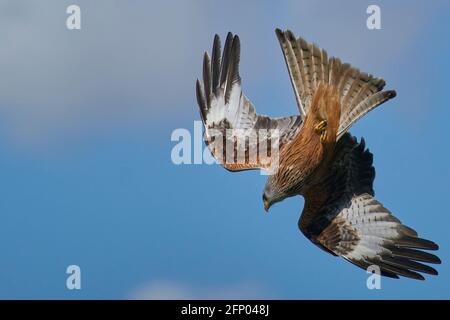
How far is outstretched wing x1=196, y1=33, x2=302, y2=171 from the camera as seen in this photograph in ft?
36.1

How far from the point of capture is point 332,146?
10281 millimetres

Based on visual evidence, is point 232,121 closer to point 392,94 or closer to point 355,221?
point 355,221

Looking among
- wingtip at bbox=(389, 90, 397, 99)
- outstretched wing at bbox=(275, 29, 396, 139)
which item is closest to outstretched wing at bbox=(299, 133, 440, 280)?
outstretched wing at bbox=(275, 29, 396, 139)

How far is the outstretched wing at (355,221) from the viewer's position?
10617 mm

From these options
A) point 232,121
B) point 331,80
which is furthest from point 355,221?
point 232,121

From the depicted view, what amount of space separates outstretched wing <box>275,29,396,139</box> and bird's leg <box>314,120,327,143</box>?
0.79 feet

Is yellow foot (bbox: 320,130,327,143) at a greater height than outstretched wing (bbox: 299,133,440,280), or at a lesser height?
greater

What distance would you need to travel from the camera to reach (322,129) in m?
10.1

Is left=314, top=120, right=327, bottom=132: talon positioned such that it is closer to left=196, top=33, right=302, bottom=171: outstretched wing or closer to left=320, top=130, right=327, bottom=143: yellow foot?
left=320, top=130, right=327, bottom=143: yellow foot

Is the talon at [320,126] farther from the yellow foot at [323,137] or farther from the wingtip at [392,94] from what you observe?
the wingtip at [392,94]

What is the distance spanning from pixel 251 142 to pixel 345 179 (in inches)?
49.7

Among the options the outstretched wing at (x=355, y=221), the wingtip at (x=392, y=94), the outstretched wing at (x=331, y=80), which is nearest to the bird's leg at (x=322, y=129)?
the outstretched wing at (x=331, y=80)

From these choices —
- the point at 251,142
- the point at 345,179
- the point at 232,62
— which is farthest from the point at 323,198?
the point at 232,62

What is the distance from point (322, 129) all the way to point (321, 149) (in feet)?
0.83
